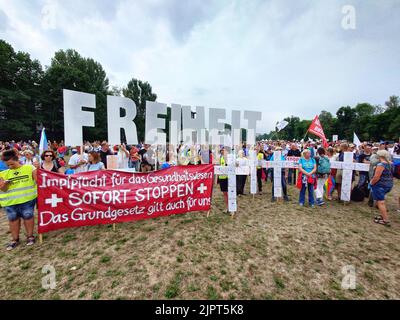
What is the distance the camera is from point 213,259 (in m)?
3.35

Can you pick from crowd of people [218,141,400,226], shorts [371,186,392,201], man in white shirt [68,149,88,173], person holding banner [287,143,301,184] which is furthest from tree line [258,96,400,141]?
man in white shirt [68,149,88,173]

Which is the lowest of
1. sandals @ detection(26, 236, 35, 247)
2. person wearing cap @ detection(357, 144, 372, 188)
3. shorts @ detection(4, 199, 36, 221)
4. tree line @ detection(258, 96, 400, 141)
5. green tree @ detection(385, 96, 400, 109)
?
sandals @ detection(26, 236, 35, 247)

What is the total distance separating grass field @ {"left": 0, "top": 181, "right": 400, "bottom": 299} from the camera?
2.65 meters

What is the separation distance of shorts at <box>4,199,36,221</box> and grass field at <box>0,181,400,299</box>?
0.67m

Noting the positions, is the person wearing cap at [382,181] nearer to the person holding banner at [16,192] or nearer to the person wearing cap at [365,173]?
the person wearing cap at [365,173]

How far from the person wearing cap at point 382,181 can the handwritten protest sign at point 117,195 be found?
4.30m

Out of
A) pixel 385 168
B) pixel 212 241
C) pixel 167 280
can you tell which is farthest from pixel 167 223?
pixel 385 168

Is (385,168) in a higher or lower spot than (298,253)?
higher

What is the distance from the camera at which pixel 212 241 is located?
3.96 metres

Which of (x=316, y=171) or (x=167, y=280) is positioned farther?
(x=316, y=171)

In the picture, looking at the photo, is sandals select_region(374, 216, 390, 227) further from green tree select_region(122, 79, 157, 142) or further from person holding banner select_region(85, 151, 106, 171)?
green tree select_region(122, 79, 157, 142)

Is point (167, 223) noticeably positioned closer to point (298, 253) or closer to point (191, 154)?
point (298, 253)
